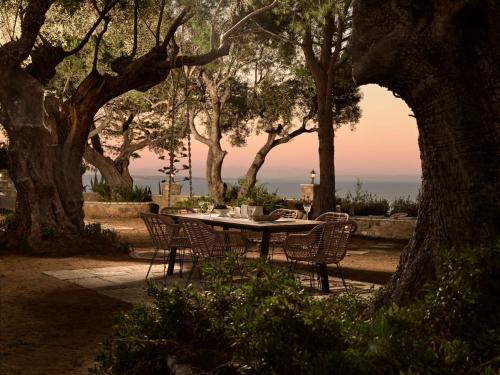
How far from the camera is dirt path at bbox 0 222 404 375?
4789 millimetres

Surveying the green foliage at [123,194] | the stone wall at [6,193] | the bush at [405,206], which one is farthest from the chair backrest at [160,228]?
the green foliage at [123,194]

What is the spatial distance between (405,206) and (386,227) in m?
2.22

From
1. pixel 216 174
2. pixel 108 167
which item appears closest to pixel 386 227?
pixel 216 174

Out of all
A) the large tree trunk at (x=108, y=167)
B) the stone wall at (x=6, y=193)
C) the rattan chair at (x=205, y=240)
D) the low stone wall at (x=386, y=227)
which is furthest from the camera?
the large tree trunk at (x=108, y=167)

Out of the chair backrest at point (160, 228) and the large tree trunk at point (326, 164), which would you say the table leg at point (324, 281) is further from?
the large tree trunk at point (326, 164)

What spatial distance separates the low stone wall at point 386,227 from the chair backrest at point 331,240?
770cm

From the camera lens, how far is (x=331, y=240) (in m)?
7.25

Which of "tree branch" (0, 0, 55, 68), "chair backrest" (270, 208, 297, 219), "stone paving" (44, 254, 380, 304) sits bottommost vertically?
"stone paving" (44, 254, 380, 304)

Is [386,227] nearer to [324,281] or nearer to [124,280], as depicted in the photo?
[324,281]

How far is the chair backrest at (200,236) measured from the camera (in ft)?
23.1

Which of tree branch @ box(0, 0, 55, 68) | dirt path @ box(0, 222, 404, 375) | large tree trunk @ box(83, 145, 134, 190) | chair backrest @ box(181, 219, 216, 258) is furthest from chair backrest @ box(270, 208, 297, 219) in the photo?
large tree trunk @ box(83, 145, 134, 190)

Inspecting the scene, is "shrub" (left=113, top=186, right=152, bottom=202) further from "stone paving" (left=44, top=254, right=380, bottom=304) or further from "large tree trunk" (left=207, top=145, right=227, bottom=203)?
"stone paving" (left=44, top=254, right=380, bottom=304)

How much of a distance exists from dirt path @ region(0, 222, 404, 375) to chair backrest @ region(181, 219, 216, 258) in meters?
1.06

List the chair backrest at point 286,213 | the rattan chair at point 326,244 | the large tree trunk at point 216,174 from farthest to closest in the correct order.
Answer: the large tree trunk at point 216,174 → the chair backrest at point 286,213 → the rattan chair at point 326,244
